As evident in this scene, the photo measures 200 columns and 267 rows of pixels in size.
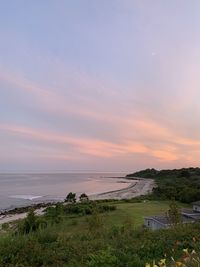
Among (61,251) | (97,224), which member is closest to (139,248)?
(61,251)

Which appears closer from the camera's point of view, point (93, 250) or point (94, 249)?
point (93, 250)

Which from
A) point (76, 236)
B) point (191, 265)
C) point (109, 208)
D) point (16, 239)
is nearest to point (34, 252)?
point (16, 239)

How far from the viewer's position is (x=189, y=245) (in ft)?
26.2

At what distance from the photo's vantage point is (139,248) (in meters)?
7.84

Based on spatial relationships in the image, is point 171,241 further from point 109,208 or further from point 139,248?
point 109,208

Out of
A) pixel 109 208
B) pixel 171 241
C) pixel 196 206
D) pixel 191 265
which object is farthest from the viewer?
pixel 109 208

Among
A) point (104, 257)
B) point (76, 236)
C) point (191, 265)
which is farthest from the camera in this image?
point (76, 236)

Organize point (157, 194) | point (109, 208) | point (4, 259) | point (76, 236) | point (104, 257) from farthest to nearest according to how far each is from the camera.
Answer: point (157, 194) < point (109, 208) < point (76, 236) < point (4, 259) < point (104, 257)

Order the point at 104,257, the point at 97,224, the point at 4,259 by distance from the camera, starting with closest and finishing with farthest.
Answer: the point at 104,257
the point at 4,259
the point at 97,224

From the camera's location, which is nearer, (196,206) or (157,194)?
(196,206)

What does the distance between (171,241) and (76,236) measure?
2752 mm

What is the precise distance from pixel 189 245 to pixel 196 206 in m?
38.6

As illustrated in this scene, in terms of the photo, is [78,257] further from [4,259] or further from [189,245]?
[189,245]

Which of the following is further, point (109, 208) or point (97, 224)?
point (109, 208)
